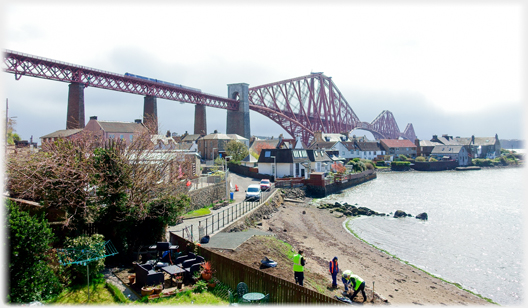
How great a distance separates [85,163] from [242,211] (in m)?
13.1

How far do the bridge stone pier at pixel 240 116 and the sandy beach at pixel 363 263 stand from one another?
5745 centimetres

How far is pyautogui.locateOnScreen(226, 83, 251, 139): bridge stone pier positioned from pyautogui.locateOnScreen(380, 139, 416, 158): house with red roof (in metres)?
43.4

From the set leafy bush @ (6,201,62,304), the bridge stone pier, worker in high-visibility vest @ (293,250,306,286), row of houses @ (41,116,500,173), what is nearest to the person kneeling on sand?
worker in high-visibility vest @ (293,250,306,286)

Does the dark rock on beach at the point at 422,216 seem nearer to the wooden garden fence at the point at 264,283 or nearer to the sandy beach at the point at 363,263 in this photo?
the sandy beach at the point at 363,263

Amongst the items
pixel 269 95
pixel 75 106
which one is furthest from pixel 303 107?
pixel 75 106

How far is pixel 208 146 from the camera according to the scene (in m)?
62.6

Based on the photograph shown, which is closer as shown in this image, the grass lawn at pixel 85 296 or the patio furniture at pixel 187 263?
the grass lawn at pixel 85 296

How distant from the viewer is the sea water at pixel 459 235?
17.1 metres

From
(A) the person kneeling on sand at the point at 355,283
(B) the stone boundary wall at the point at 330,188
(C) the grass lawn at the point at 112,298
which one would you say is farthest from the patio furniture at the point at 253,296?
(B) the stone boundary wall at the point at 330,188

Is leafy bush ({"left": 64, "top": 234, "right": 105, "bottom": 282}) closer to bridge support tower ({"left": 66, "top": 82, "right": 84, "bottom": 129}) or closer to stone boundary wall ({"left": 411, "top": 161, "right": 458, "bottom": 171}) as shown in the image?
bridge support tower ({"left": 66, "top": 82, "right": 84, "bottom": 129})

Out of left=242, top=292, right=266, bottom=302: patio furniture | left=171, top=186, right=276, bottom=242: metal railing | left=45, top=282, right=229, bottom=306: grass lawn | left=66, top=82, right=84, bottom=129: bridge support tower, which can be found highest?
left=66, top=82, right=84, bottom=129: bridge support tower

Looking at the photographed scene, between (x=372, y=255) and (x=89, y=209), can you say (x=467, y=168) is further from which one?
(x=89, y=209)

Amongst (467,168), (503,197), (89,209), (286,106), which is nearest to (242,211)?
(89,209)

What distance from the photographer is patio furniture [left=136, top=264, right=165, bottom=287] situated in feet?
33.0
